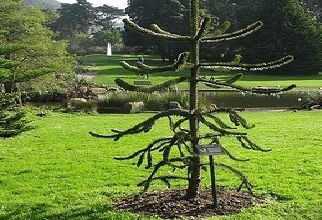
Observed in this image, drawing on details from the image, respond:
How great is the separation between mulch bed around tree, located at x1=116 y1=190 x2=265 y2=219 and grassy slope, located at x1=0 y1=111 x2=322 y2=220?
0.87ft

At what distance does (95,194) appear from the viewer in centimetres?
880

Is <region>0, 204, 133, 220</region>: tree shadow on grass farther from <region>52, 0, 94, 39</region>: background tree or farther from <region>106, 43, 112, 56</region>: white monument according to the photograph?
<region>52, 0, 94, 39</region>: background tree

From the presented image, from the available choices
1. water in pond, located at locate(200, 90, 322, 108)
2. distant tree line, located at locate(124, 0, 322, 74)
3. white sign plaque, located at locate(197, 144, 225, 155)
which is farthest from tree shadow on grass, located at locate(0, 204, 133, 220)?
distant tree line, located at locate(124, 0, 322, 74)

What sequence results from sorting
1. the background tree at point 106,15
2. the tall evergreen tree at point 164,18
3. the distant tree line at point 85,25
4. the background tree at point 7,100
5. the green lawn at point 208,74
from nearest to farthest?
the background tree at point 7,100, the green lawn at point 208,74, the tall evergreen tree at point 164,18, the distant tree line at point 85,25, the background tree at point 106,15

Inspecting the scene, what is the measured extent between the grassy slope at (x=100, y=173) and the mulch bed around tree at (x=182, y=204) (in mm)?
264

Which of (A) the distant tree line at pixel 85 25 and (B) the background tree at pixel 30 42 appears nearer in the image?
(B) the background tree at pixel 30 42

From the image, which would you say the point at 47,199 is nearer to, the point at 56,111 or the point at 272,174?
the point at 272,174

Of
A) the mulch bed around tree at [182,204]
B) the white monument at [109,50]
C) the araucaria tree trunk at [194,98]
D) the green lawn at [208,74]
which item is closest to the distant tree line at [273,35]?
the green lawn at [208,74]

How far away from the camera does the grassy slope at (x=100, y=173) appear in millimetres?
7887

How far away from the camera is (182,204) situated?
309 inches

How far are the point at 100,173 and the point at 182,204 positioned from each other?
302 cm

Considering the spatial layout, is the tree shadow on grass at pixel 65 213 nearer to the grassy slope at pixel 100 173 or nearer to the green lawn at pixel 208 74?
the grassy slope at pixel 100 173

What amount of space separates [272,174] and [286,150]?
2.69 m

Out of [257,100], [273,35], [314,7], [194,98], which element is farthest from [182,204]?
[314,7]
